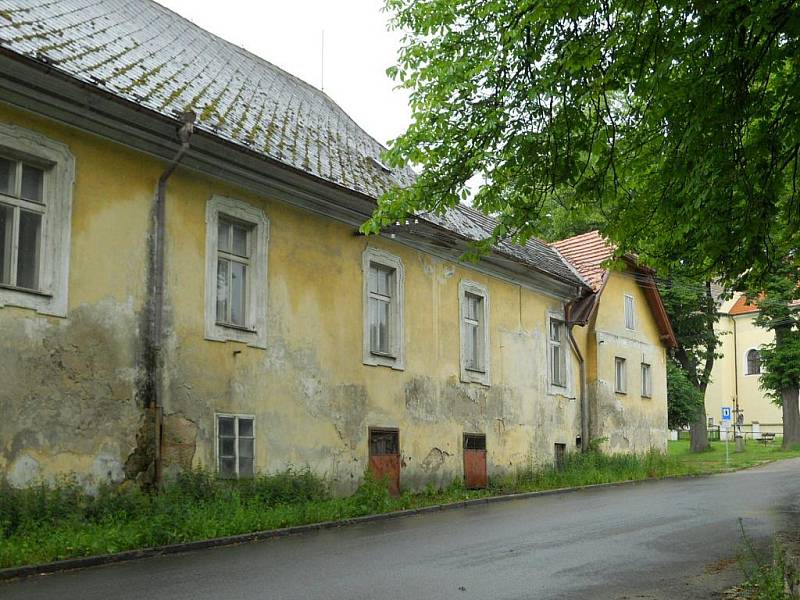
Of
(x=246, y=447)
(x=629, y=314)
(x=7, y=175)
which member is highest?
(x=629, y=314)

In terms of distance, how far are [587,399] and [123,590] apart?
19479mm

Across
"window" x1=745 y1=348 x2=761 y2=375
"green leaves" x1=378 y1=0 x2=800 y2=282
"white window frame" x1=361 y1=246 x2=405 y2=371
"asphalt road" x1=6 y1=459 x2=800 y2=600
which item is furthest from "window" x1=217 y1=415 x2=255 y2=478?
"window" x1=745 y1=348 x2=761 y2=375

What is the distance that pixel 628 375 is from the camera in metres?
28.5

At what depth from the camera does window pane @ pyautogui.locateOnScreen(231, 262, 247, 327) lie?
1508cm

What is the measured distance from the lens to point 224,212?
582 inches

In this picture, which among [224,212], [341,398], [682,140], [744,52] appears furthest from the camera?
[341,398]

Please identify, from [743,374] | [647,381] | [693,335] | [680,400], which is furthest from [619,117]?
[743,374]

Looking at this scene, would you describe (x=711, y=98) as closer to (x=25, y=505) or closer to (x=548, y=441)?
(x=25, y=505)

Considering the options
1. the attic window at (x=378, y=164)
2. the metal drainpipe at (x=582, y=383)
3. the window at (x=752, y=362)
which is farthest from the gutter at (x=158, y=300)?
the window at (x=752, y=362)

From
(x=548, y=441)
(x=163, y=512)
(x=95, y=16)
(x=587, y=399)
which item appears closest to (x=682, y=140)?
(x=163, y=512)

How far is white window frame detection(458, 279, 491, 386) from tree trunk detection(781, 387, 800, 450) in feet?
80.4

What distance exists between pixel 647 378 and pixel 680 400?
779 cm

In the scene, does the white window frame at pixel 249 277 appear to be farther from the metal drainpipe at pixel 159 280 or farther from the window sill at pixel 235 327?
the metal drainpipe at pixel 159 280

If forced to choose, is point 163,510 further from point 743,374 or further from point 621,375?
point 743,374
